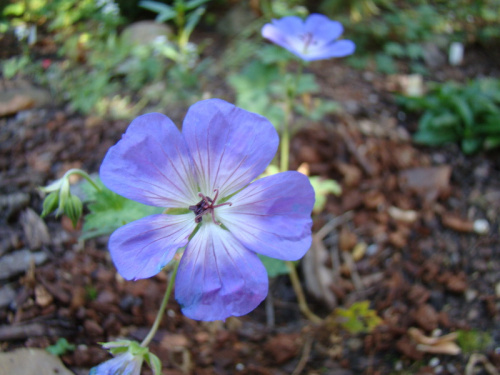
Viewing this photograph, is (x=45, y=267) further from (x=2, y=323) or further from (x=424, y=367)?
(x=424, y=367)

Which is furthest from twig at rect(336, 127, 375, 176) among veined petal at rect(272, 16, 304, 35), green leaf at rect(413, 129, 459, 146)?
veined petal at rect(272, 16, 304, 35)

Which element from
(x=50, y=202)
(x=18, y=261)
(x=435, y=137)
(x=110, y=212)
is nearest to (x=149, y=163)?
(x=110, y=212)

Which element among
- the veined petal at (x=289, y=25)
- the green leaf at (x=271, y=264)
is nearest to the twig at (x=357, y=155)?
the veined petal at (x=289, y=25)

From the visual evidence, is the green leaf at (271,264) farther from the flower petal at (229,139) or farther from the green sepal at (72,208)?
the green sepal at (72,208)

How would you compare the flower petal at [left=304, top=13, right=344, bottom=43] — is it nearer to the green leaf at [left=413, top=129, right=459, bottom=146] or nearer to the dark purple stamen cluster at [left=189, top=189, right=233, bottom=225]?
the green leaf at [left=413, top=129, right=459, bottom=146]

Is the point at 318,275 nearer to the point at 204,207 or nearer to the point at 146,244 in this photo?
the point at 204,207
